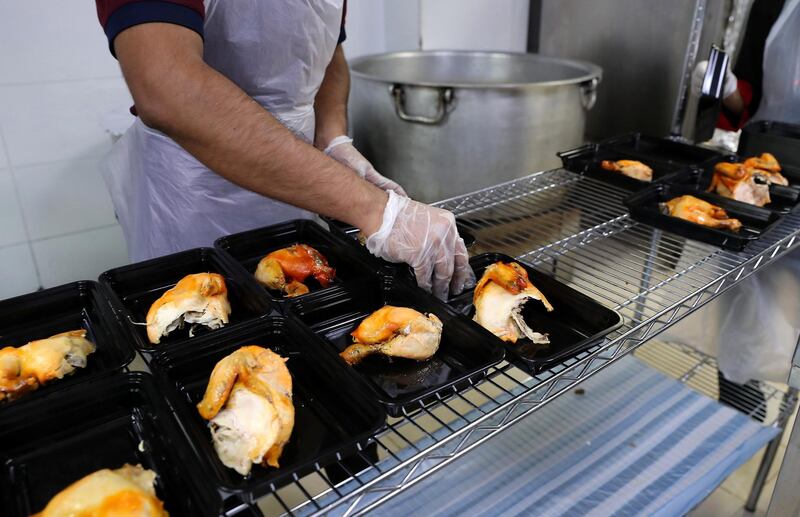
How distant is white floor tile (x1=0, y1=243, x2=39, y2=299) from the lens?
235cm

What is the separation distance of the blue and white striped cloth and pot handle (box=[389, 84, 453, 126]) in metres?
1.00

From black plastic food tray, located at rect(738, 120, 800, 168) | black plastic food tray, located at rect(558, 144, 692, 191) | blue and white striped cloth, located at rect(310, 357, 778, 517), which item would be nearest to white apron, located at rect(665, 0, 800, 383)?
black plastic food tray, located at rect(738, 120, 800, 168)

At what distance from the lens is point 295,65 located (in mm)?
1545

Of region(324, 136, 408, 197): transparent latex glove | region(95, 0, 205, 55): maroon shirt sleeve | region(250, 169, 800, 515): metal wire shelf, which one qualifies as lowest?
region(250, 169, 800, 515): metal wire shelf

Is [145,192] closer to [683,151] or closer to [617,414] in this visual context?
[617,414]

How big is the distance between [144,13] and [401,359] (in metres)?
0.74

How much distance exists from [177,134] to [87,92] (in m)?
1.57

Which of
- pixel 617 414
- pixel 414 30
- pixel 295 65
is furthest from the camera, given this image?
pixel 414 30

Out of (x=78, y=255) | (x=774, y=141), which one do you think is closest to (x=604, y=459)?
(x=774, y=141)

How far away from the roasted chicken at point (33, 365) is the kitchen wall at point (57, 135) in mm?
1542

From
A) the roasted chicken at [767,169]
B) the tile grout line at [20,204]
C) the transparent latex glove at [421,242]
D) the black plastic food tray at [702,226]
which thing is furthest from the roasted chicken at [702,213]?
the tile grout line at [20,204]

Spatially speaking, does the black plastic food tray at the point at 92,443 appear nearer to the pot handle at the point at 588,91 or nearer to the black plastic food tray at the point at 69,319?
the black plastic food tray at the point at 69,319

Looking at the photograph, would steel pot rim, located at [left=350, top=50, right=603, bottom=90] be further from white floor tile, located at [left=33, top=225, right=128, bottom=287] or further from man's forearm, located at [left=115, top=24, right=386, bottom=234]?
white floor tile, located at [left=33, top=225, right=128, bottom=287]

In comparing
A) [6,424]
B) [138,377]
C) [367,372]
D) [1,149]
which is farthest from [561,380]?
[1,149]
